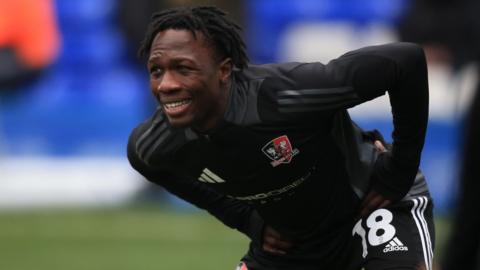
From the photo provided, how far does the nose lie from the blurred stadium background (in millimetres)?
7697

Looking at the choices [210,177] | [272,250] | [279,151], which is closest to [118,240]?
[272,250]

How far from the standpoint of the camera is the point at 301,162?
588cm

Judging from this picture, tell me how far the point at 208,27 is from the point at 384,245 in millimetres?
1360

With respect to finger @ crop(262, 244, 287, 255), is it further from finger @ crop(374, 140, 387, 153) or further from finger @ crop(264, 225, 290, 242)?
finger @ crop(374, 140, 387, 153)

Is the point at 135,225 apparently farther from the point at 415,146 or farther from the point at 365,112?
the point at 415,146

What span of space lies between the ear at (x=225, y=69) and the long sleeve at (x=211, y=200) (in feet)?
2.84

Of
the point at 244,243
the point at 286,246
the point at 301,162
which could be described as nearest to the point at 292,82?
the point at 301,162

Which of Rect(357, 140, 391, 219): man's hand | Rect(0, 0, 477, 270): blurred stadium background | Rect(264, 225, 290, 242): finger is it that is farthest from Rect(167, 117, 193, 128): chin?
Rect(0, 0, 477, 270): blurred stadium background

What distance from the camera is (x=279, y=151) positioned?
5.80m

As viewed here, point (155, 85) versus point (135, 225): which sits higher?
point (155, 85)

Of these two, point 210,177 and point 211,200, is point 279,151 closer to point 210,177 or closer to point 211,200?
point 210,177

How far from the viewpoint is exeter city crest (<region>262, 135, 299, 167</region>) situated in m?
5.79

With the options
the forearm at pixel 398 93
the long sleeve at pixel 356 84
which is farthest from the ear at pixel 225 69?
the forearm at pixel 398 93

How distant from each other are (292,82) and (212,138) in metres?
0.48
